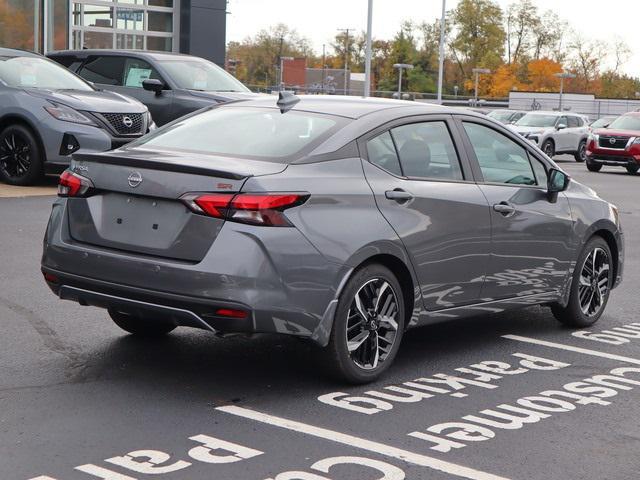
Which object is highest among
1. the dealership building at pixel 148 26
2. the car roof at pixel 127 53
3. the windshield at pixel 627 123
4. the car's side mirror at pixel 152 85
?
the dealership building at pixel 148 26

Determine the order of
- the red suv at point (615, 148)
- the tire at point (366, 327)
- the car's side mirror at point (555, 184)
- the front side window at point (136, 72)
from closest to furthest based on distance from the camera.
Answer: the tire at point (366, 327) → the car's side mirror at point (555, 184) → the front side window at point (136, 72) → the red suv at point (615, 148)

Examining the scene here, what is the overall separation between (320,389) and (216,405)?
65 cm

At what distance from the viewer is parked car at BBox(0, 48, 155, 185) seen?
15.3 metres

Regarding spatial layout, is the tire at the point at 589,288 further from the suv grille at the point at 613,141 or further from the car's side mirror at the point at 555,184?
the suv grille at the point at 613,141

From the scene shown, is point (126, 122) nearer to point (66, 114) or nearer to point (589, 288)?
point (66, 114)

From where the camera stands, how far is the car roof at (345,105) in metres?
6.62

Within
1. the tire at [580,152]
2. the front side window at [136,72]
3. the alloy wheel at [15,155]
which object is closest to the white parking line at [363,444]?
the alloy wheel at [15,155]

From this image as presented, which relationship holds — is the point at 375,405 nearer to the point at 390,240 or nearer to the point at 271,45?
the point at 390,240

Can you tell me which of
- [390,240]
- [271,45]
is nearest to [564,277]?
[390,240]

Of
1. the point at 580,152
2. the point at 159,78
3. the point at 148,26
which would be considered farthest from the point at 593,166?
the point at 159,78

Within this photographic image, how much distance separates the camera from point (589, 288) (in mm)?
8117

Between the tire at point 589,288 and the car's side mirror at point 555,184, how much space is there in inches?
22.2

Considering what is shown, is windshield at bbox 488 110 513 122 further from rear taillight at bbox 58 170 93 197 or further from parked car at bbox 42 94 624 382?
rear taillight at bbox 58 170 93 197

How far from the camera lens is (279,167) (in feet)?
19.3
